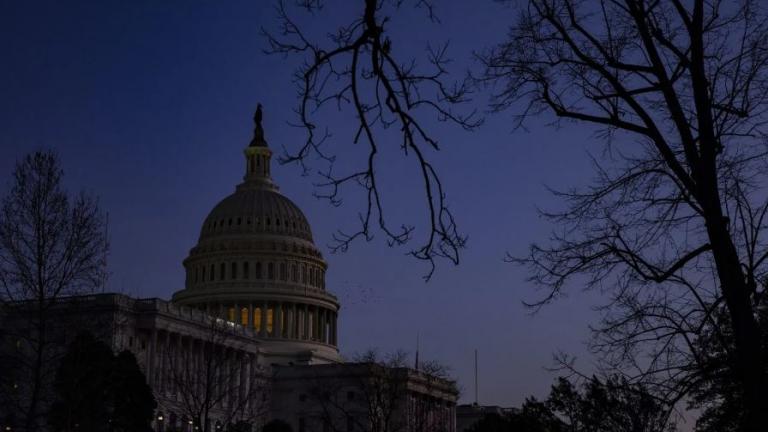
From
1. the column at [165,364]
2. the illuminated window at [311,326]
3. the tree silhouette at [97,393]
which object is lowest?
the tree silhouette at [97,393]

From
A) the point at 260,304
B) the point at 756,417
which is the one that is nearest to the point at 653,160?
the point at 756,417

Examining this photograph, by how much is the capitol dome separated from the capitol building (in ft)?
0.54

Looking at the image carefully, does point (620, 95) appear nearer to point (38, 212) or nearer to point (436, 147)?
point (436, 147)

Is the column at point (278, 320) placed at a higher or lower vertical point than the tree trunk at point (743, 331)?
higher

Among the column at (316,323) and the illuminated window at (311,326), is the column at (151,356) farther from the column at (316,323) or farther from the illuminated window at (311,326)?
the column at (316,323)

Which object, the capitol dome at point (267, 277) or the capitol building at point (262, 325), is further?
the capitol dome at point (267, 277)

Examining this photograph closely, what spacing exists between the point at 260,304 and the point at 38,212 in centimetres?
13484

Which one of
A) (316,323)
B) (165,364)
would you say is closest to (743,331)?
(165,364)

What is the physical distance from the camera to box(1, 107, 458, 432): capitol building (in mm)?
134625

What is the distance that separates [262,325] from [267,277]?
8.12 meters

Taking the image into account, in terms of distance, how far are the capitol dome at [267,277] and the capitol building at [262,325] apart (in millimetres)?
166

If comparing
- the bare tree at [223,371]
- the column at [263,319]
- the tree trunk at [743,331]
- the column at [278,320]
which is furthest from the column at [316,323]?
the tree trunk at [743,331]

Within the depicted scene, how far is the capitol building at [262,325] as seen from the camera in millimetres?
134625

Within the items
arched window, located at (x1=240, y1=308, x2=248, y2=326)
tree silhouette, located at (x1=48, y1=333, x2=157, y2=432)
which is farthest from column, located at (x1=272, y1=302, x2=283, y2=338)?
tree silhouette, located at (x1=48, y1=333, x2=157, y2=432)
